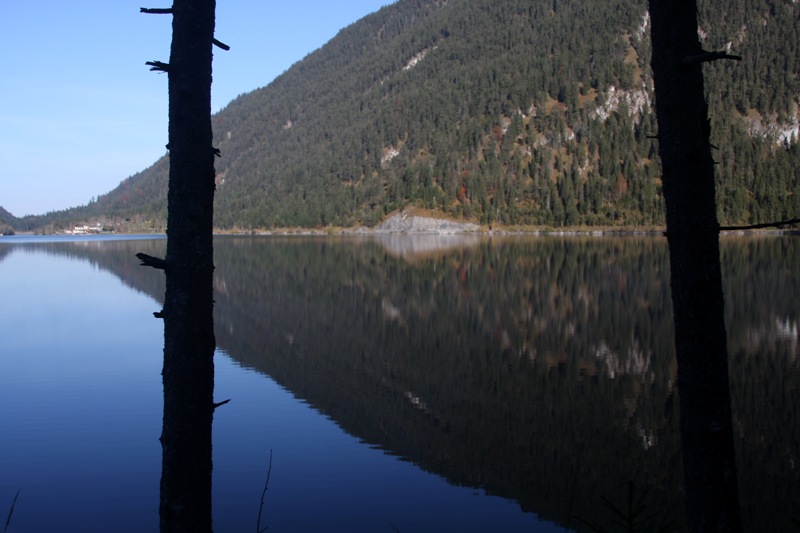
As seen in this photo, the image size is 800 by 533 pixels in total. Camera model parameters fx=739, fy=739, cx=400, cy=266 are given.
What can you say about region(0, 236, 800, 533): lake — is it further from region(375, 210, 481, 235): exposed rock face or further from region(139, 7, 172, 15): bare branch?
region(375, 210, 481, 235): exposed rock face

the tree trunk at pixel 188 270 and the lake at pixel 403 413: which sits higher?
the tree trunk at pixel 188 270

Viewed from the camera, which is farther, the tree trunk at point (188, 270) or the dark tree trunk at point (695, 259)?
the tree trunk at point (188, 270)

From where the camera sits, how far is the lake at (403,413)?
36.2ft

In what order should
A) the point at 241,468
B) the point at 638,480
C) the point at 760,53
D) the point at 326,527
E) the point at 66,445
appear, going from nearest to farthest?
the point at 326,527
the point at 638,480
the point at 241,468
the point at 66,445
the point at 760,53

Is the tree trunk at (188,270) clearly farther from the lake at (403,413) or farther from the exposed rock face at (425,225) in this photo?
the exposed rock face at (425,225)

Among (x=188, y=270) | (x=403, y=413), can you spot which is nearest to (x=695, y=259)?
(x=188, y=270)

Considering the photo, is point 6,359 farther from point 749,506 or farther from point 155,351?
point 749,506

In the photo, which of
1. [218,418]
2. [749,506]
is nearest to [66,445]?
[218,418]

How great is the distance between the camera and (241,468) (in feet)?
41.2

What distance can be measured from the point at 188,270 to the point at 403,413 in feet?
36.9

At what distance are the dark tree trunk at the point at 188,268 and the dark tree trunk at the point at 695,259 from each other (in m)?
3.29

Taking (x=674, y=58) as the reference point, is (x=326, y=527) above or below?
below

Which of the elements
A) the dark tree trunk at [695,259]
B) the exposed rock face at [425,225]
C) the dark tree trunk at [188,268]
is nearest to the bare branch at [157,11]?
the dark tree trunk at [188,268]

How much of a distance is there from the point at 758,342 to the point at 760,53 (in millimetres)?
188588
